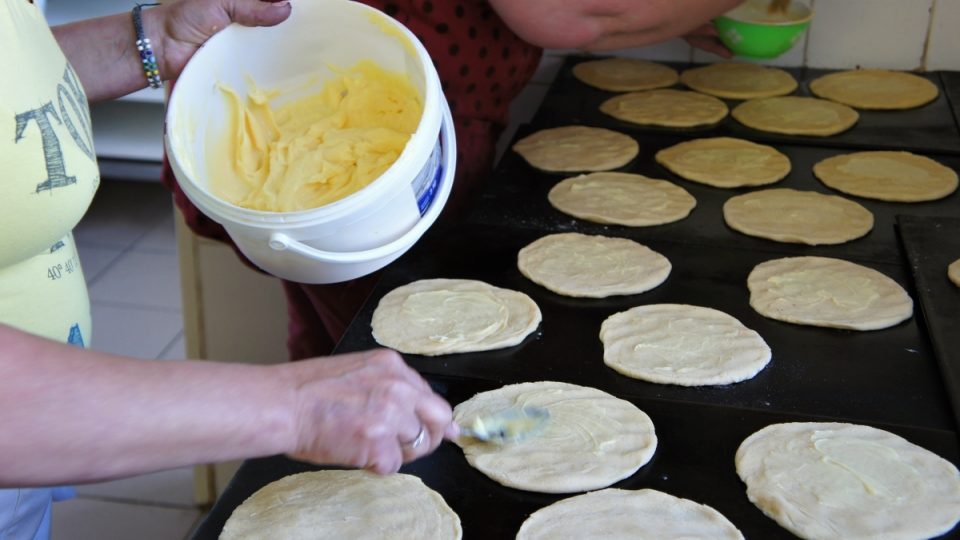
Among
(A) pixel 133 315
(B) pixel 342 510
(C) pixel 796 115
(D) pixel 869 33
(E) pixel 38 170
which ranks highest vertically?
(E) pixel 38 170

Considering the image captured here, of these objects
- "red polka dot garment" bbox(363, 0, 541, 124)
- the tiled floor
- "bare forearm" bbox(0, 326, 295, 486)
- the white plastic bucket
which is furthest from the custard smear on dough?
the tiled floor

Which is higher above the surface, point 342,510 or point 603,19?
point 603,19

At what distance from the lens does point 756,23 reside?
2.17 meters

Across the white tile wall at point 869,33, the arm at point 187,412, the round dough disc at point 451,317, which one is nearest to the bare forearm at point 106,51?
the round dough disc at point 451,317

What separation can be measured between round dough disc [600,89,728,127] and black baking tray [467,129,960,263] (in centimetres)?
14

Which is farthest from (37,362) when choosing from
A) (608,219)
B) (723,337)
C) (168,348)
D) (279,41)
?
(168,348)

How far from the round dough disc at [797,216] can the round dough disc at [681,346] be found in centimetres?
30

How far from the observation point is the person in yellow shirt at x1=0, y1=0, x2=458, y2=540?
759mm

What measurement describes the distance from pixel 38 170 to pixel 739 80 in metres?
1.74

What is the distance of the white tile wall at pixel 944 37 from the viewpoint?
2262 millimetres

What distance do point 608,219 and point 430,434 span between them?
859mm

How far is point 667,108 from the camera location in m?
2.19

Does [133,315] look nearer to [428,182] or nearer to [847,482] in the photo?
[428,182]

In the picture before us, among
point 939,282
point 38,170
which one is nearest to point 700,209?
point 939,282
